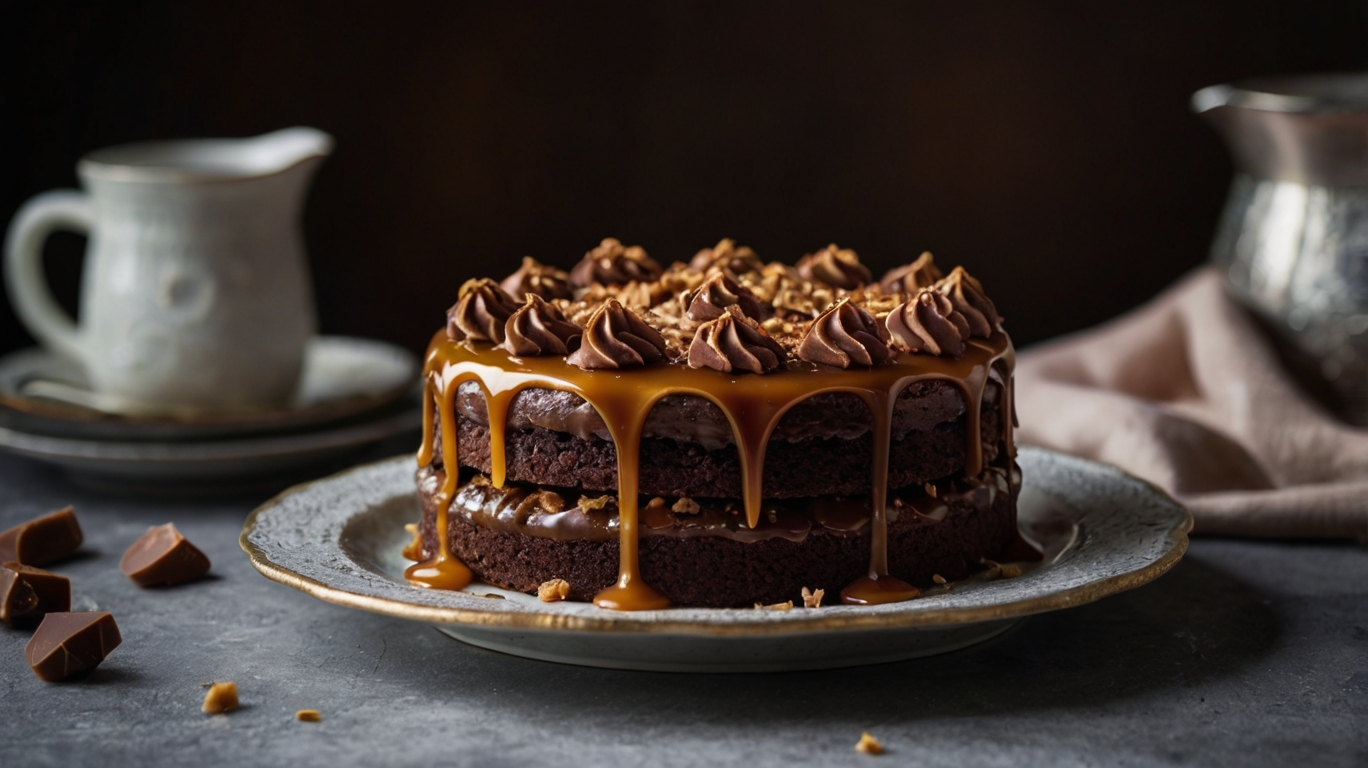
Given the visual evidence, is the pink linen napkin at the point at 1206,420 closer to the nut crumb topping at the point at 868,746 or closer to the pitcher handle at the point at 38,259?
the nut crumb topping at the point at 868,746

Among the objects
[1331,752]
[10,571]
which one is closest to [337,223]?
[10,571]

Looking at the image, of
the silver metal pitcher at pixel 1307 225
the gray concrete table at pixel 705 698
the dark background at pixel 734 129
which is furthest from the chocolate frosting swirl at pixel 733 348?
the dark background at pixel 734 129

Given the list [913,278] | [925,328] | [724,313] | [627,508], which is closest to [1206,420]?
[913,278]

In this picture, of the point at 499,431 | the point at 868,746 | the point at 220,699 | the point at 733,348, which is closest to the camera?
the point at 868,746

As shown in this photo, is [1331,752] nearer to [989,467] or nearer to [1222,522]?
[989,467]

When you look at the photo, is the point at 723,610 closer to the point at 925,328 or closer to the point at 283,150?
the point at 925,328

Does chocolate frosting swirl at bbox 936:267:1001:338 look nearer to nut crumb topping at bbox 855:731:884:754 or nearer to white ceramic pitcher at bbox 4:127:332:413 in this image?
nut crumb topping at bbox 855:731:884:754

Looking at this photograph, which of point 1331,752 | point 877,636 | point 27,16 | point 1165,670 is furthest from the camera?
point 27,16
